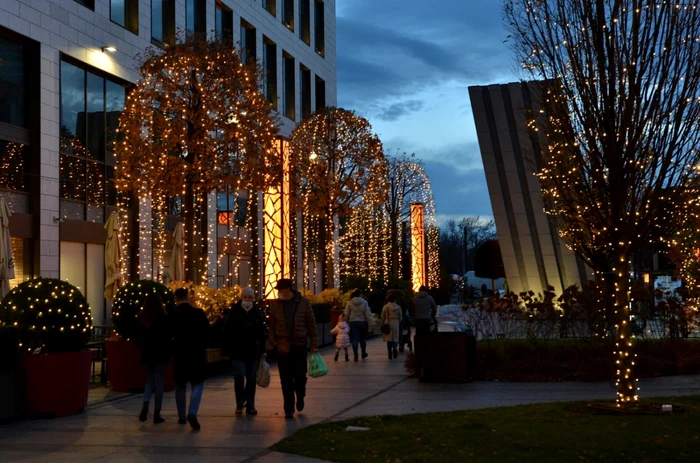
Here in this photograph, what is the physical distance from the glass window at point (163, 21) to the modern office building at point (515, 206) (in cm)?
1845

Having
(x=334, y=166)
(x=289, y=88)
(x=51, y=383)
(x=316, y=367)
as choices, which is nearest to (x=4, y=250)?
(x=51, y=383)

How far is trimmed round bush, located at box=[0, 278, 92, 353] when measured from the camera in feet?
45.9

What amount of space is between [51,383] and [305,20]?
127 ft

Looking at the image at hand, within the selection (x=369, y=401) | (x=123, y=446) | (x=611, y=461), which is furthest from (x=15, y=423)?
(x=611, y=461)

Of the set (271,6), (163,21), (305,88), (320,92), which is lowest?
(163,21)

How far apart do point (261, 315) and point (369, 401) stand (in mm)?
2337

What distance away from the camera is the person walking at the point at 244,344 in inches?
548

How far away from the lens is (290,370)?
13.5 metres

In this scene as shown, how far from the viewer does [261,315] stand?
1437 centimetres

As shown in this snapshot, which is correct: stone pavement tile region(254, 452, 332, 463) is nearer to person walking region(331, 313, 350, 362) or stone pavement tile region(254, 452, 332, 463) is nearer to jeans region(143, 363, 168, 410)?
jeans region(143, 363, 168, 410)

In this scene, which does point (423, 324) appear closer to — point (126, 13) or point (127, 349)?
point (127, 349)

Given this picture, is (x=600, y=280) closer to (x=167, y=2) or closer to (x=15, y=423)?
(x=15, y=423)

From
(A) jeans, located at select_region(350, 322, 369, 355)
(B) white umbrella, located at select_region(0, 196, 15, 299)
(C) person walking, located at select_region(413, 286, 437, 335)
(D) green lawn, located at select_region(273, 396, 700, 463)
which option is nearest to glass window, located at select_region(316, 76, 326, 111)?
(A) jeans, located at select_region(350, 322, 369, 355)

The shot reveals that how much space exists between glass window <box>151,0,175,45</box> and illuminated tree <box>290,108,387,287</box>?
5860 mm
